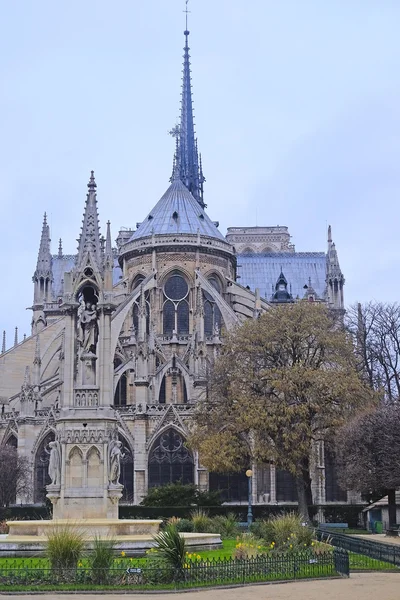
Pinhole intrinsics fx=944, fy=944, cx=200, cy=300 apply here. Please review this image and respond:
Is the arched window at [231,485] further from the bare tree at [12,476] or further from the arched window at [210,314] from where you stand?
the arched window at [210,314]

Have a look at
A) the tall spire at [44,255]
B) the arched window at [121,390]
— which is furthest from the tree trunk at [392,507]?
the tall spire at [44,255]

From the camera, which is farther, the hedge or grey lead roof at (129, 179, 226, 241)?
grey lead roof at (129, 179, 226, 241)

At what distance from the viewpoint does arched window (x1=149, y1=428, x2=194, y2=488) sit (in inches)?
2480

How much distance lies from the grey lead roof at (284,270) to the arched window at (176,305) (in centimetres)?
3397

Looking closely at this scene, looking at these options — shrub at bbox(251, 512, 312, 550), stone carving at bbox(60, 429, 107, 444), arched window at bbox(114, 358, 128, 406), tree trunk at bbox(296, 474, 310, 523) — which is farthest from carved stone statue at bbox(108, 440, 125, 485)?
arched window at bbox(114, 358, 128, 406)

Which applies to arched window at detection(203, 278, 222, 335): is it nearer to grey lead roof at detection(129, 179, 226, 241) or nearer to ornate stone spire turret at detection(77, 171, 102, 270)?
grey lead roof at detection(129, 179, 226, 241)

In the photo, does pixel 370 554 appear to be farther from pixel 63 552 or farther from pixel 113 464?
pixel 63 552

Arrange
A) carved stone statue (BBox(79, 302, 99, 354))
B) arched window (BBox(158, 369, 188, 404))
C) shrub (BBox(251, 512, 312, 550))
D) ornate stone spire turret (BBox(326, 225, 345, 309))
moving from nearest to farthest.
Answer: shrub (BBox(251, 512, 312, 550))
carved stone statue (BBox(79, 302, 99, 354))
arched window (BBox(158, 369, 188, 404))
ornate stone spire turret (BBox(326, 225, 345, 309))

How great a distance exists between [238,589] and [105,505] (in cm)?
835

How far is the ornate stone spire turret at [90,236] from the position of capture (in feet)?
96.3

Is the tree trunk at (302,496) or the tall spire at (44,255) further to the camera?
the tall spire at (44,255)

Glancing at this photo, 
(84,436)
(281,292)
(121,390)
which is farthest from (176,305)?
(84,436)

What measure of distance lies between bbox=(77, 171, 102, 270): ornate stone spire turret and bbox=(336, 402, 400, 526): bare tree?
18.6 m

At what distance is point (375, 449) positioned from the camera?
43031mm
